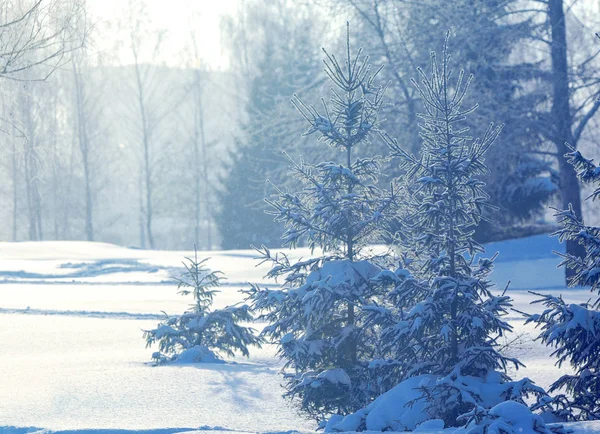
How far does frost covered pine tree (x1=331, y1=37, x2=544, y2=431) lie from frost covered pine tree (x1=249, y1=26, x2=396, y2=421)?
346 millimetres

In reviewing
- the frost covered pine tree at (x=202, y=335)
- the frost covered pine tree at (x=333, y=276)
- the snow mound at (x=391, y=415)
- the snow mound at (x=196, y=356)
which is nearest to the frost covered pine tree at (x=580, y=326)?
the snow mound at (x=391, y=415)

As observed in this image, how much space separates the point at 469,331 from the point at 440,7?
14014 millimetres

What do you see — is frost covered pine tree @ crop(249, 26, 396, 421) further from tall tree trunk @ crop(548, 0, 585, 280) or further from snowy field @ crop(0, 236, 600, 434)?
tall tree trunk @ crop(548, 0, 585, 280)

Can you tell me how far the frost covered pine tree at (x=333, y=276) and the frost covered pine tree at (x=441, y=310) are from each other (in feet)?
1.13

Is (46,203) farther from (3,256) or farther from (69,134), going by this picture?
(3,256)

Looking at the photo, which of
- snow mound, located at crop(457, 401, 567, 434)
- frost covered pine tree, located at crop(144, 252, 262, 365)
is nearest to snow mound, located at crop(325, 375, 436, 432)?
snow mound, located at crop(457, 401, 567, 434)

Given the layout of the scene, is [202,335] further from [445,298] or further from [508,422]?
[508,422]

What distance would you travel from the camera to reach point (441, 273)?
605cm

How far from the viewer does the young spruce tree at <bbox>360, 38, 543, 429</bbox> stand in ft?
18.8

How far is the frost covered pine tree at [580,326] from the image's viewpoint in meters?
5.68

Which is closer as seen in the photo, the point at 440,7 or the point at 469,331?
the point at 469,331

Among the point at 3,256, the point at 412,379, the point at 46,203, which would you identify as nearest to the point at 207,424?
the point at 412,379

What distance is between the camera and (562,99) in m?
16.8

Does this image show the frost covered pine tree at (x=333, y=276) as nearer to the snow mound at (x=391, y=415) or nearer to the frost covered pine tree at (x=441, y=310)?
the frost covered pine tree at (x=441, y=310)
